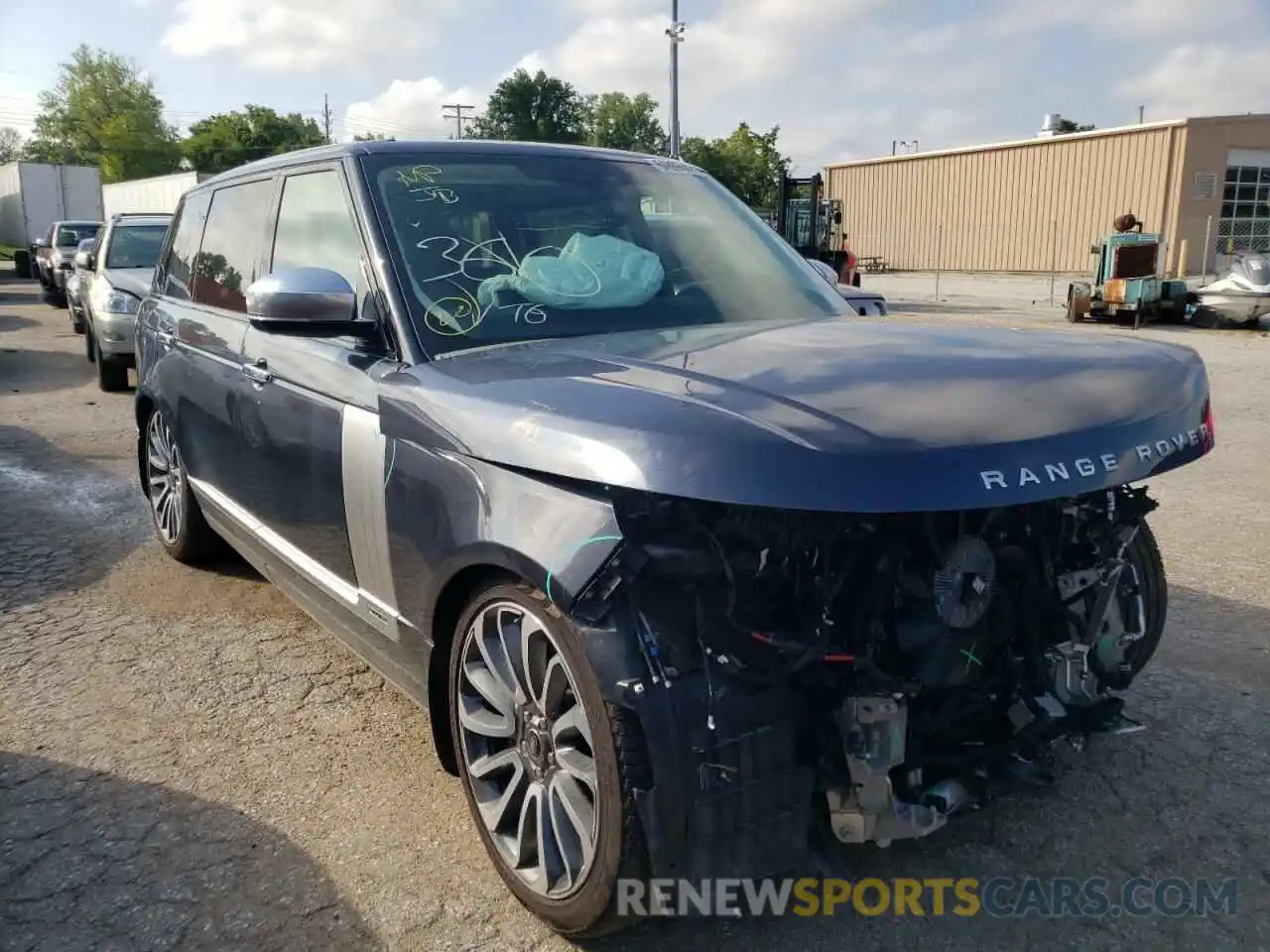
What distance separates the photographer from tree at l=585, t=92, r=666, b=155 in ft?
282

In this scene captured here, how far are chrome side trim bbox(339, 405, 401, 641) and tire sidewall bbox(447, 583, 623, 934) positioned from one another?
48 centimetres

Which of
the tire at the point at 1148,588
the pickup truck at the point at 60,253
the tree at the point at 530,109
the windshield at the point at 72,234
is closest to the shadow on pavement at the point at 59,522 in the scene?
the tire at the point at 1148,588

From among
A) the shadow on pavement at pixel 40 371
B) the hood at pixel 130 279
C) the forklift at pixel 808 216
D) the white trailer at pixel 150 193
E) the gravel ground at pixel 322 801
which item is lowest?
the gravel ground at pixel 322 801

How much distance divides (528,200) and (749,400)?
162 cm

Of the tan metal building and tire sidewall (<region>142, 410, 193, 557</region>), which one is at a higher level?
the tan metal building

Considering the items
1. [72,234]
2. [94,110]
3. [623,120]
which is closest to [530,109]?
[623,120]

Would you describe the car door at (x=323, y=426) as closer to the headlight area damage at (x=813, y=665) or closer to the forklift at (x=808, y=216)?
the headlight area damage at (x=813, y=665)

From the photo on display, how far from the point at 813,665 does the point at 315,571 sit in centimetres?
194

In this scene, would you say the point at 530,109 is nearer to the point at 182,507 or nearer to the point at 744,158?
the point at 744,158

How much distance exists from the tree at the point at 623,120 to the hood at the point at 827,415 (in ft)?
279

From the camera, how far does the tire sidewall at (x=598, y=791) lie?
215 cm

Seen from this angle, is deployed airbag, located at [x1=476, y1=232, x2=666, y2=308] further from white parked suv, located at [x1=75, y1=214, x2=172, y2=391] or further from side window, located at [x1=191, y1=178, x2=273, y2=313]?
white parked suv, located at [x1=75, y1=214, x2=172, y2=391]

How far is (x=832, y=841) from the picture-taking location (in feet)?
7.71

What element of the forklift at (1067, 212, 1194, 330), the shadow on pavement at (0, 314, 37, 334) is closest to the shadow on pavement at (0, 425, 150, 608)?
the shadow on pavement at (0, 314, 37, 334)
